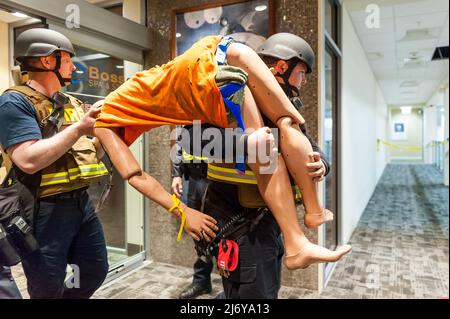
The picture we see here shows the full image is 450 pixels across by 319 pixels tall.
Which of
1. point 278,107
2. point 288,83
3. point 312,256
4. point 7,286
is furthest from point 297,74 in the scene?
point 7,286

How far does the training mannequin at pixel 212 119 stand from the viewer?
74 centimetres

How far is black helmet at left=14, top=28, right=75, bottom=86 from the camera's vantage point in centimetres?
90

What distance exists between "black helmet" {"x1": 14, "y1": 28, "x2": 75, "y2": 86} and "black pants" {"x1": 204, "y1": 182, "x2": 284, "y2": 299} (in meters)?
0.54

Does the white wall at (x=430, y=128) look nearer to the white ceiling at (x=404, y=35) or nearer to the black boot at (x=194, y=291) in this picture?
the white ceiling at (x=404, y=35)

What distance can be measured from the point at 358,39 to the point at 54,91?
262 centimetres

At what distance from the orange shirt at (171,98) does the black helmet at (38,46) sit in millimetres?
260

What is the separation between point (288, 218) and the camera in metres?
0.78

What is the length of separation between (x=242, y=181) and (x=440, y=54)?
490 centimetres

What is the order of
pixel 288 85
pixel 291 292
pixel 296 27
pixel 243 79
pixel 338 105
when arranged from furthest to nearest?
pixel 338 105 < pixel 291 292 < pixel 296 27 < pixel 288 85 < pixel 243 79

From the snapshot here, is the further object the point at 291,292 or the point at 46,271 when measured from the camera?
the point at 291,292

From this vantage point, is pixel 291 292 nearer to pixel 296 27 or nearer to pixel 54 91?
pixel 296 27

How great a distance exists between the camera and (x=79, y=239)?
43.9 inches

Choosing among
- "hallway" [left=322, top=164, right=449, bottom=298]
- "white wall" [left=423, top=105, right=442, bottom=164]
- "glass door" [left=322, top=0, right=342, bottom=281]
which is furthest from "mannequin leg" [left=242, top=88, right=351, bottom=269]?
"white wall" [left=423, top=105, right=442, bottom=164]
